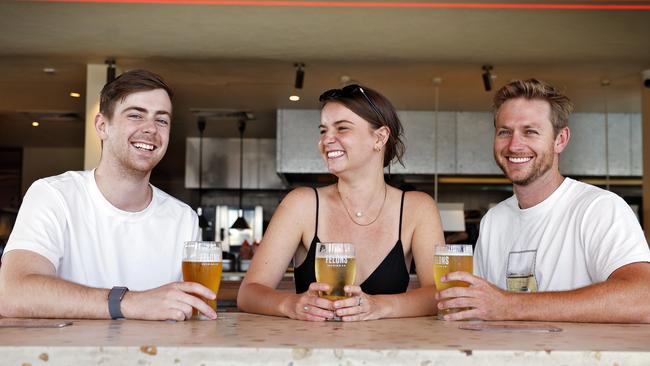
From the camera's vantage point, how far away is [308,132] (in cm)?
773

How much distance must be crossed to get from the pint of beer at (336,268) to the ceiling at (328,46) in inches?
130

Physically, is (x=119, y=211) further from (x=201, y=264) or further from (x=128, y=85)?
(x=201, y=264)

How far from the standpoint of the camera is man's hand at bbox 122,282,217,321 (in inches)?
58.9

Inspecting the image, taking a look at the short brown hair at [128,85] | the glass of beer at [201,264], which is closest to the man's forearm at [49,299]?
the glass of beer at [201,264]

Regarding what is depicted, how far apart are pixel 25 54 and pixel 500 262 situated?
484 cm

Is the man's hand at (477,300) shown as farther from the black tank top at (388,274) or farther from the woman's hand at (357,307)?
the black tank top at (388,274)

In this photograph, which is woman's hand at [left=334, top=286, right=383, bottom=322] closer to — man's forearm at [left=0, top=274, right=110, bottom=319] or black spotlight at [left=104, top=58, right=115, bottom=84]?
man's forearm at [left=0, top=274, right=110, bottom=319]

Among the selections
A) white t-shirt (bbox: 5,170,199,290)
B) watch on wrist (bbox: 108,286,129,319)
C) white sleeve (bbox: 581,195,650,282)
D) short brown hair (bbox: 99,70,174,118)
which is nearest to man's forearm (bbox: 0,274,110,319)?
watch on wrist (bbox: 108,286,129,319)

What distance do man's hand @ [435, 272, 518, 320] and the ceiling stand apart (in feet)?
10.9

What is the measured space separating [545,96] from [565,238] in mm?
460

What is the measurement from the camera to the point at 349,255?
62.9 inches

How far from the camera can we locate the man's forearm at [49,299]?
5.10ft

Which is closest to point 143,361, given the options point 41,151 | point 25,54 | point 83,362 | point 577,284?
Result: point 83,362

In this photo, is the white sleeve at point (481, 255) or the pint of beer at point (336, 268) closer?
the pint of beer at point (336, 268)
